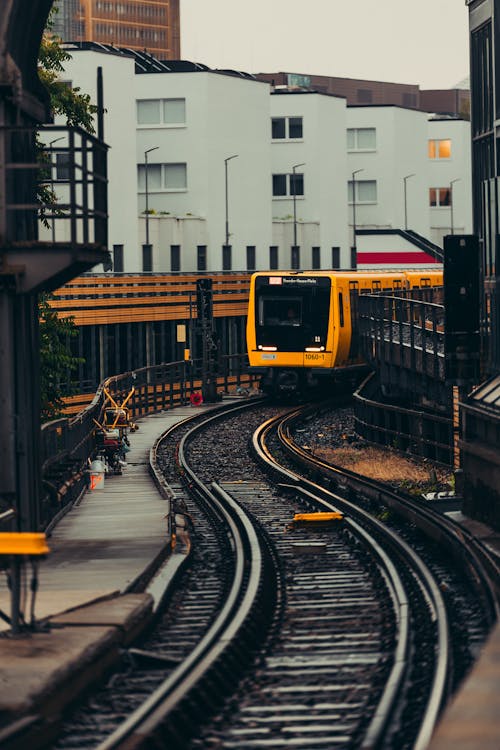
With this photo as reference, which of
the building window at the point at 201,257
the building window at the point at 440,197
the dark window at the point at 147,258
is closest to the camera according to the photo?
the dark window at the point at 147,258

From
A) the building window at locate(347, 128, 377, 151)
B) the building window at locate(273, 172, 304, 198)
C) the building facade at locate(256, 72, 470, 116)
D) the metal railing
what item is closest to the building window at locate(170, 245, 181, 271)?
the building window at locate(273, 172, 304, 198)

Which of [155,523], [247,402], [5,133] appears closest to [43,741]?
[5,133]

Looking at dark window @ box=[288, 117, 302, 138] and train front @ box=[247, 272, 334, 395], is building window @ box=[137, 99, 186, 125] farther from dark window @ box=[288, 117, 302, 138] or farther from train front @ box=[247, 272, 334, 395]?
train front @ box=[247, 272, 334, 395]

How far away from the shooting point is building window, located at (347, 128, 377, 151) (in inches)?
3580

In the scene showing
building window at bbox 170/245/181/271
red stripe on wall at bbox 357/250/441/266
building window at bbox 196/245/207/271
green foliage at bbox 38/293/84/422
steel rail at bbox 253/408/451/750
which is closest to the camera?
steel rail at bbox 253/408/451/750

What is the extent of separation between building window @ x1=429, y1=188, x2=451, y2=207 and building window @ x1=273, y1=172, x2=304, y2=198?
24729mm

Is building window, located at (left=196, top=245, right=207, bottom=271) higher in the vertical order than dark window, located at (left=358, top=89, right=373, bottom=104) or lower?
lower

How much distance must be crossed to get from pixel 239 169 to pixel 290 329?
1222 inches

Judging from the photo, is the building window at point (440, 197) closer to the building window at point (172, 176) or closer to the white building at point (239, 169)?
the white building at point (239, 169)

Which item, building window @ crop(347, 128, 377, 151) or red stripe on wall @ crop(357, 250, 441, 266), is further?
building window @ crop(347, 128, 377, 151)

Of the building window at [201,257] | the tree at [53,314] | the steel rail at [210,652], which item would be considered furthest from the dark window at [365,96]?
the steel rail at [210,652]

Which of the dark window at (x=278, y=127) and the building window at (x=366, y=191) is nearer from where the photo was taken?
the dark window at (x=278, y=127)

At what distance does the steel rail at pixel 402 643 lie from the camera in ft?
31.2

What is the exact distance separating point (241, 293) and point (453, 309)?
35243 millimetres
